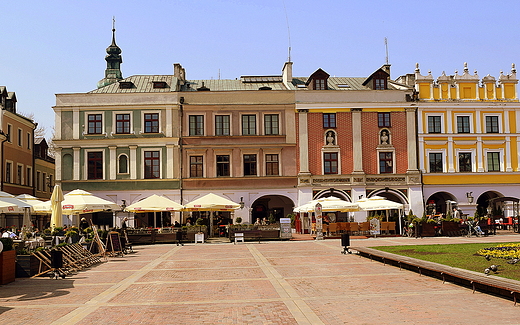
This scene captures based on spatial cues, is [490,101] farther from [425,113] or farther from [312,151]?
[312,151]

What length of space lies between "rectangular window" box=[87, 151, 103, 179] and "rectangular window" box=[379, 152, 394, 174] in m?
20.9

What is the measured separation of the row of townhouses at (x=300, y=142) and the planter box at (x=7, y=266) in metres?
26.3

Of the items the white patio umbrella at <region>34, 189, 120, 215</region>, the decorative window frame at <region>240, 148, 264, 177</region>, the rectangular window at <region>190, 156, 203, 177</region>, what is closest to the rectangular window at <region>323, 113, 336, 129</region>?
the decorative window frame at <region>240, 148, 264, 177</region>

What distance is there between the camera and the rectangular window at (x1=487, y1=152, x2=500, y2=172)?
44.3m

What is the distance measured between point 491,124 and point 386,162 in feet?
28.8

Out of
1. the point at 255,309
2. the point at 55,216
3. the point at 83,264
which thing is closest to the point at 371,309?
the point at 255,309

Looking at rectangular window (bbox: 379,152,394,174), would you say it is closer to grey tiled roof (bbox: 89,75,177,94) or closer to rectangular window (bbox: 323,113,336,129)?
rectangular window (bbox: 323,113,336,129)

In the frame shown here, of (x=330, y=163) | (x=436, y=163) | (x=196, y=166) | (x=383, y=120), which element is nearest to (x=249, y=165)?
(x=196, y=166)

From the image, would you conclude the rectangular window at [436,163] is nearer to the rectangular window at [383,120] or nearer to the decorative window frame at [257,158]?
the rectangular window at [383,120]

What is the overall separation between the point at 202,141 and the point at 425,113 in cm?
1708

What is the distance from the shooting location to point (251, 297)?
40.7 ft

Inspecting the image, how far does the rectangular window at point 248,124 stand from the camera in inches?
1715

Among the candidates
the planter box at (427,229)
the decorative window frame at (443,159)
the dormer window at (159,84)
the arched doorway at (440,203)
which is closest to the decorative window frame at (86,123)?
the dormer window at (159,84)

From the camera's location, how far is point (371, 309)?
10.7 metres
